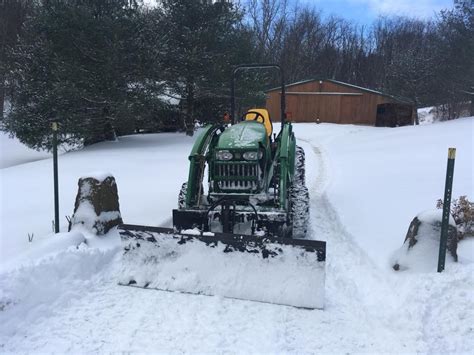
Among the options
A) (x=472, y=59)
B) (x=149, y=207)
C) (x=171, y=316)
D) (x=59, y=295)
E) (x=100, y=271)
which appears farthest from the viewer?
(x=472, y=59)

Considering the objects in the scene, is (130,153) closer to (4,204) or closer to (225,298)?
(4,204)

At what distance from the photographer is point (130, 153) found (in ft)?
47.8

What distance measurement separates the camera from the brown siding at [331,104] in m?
27.6

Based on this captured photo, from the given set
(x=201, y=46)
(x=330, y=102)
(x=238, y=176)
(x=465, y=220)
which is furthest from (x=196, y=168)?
(x=330, y=102)

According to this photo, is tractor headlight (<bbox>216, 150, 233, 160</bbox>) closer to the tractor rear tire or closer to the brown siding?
the tractor rear tire

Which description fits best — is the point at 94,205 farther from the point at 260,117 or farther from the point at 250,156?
the point at 260,117

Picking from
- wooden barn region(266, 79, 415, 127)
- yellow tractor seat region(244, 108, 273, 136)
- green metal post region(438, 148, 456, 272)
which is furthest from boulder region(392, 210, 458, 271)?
wooden barn region(266, 79, 415, 127)

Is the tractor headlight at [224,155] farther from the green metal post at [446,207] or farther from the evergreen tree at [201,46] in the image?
the evergreen tree at [201,46]

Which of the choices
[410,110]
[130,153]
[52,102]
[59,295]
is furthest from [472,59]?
[59,295]

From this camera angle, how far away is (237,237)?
3.95 metres

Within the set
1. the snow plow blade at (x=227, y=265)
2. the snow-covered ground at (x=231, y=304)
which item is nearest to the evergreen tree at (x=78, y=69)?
the snow-covered ground at (x=231, y=304)

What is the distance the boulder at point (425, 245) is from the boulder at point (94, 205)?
3.37 metres

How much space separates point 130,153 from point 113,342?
469 inches

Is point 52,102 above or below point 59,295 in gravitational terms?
above
